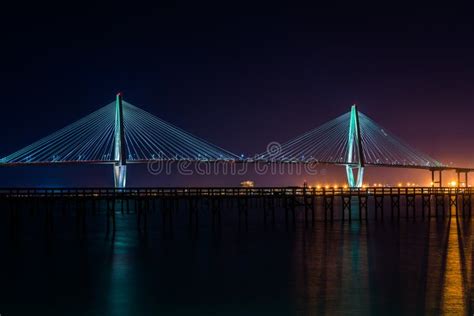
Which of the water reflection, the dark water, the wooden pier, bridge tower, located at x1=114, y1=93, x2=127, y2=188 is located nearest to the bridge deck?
the wooden pier

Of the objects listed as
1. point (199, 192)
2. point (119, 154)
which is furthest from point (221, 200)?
point (119, 154)

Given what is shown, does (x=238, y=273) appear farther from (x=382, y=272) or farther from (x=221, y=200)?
(x=221, y=200)

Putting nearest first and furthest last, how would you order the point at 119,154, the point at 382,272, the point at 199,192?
the point at 382,272
the point at 199,192
the point at 119,154

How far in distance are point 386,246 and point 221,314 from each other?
12.3 meters

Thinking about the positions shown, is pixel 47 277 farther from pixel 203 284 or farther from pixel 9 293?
pixel 203 284

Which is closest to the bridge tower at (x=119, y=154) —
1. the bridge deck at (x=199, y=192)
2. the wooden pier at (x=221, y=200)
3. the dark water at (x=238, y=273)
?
the wooden pier at (x=221, y=200)

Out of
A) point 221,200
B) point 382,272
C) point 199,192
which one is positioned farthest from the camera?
point 221,200

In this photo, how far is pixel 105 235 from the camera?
28.5 metres

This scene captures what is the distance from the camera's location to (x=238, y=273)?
58.5ft

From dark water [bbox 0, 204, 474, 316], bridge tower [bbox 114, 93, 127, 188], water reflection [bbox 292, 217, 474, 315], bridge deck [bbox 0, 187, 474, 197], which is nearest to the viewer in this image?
water reflection [bbox 292, 217, 474, 315]

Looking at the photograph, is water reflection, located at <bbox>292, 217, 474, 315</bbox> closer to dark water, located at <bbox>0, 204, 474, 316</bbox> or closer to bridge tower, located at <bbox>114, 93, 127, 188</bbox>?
dark water, located at <bbox>0, 204, 474, 316</bbox>

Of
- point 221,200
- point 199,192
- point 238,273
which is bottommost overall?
point 238,273

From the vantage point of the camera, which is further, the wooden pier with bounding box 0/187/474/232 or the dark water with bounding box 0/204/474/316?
the wooden pier with bounding box 0/187/474/232

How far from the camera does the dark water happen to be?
45.3ft
